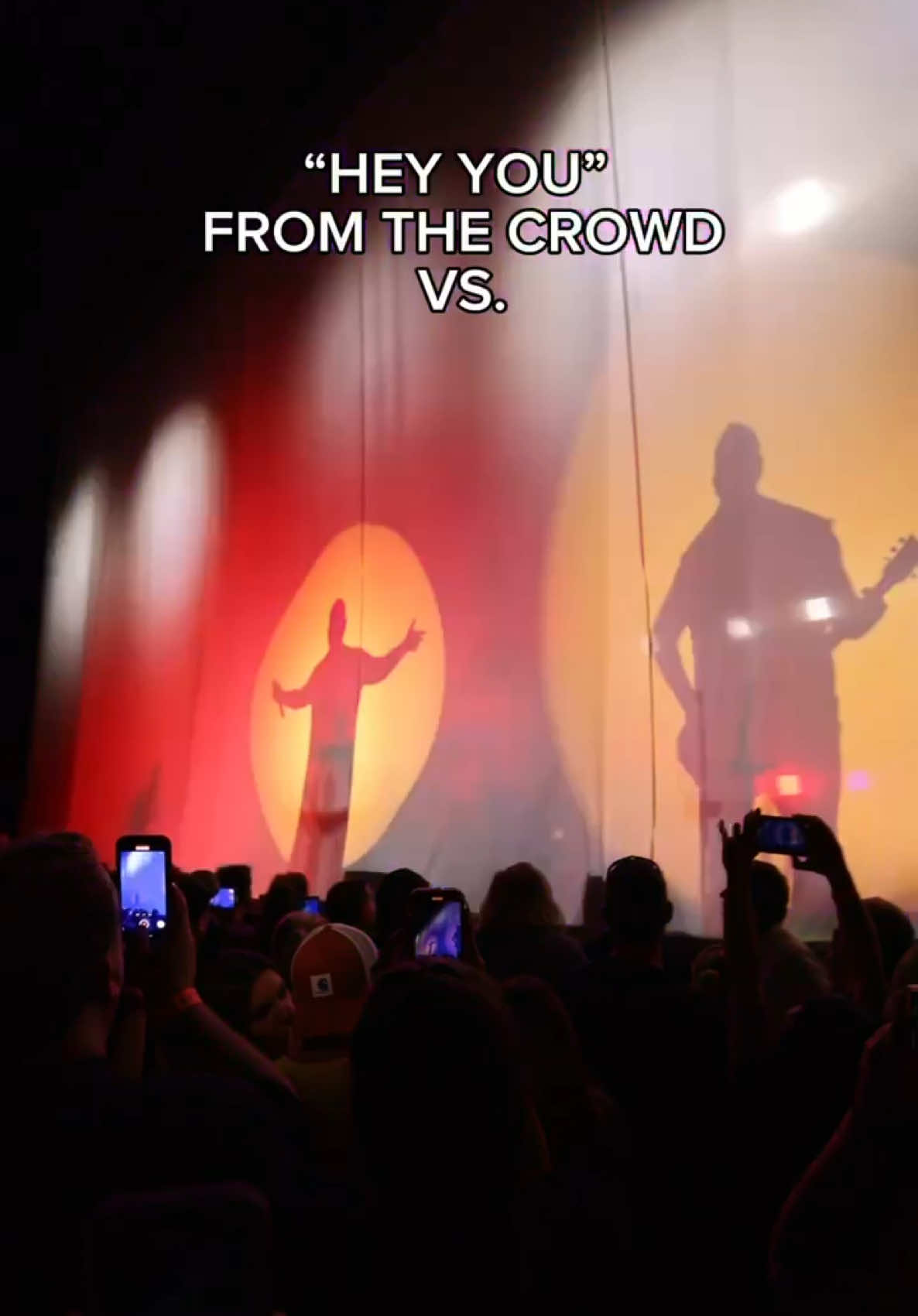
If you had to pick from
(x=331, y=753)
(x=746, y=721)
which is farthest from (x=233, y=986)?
(x=331, y=753)

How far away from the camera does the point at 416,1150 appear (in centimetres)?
92

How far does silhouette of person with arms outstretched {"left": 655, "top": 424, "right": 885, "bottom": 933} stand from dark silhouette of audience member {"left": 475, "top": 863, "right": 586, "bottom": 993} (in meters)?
1.84

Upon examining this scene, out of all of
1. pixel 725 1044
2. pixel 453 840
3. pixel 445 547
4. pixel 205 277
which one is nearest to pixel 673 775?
pixel 453 840

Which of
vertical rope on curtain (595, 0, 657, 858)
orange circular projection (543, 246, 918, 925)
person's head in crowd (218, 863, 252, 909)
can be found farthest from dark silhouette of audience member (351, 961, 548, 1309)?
person's head in crowd (218, 863, 252, 909)

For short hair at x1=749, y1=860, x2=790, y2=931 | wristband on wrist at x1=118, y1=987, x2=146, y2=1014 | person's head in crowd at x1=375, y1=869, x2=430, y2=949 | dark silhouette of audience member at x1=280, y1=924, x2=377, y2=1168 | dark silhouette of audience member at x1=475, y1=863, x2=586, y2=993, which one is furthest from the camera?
person's head in crowd at x1=375, y1=869, x2=430, y2=949

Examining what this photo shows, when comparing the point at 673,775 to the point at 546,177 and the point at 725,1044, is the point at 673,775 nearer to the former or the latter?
the point at 546,177

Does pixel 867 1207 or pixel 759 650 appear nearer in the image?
pixel 867 1207

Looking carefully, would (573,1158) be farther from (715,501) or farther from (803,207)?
(803,207)

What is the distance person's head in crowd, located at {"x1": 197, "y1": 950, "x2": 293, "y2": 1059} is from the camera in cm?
201

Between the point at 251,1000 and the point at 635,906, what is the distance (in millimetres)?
604

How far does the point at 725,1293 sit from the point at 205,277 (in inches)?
353

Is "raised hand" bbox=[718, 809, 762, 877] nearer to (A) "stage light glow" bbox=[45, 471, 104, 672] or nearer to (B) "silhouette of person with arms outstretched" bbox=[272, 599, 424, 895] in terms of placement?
(B) "silhouette of person with arms outstretched" bbox=[272, 599, 424, 895]

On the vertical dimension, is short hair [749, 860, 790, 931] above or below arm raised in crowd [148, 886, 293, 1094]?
above

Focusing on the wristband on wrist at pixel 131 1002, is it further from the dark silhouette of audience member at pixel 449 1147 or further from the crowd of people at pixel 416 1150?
the dark silhouette of audience member at pixel 449 1147
